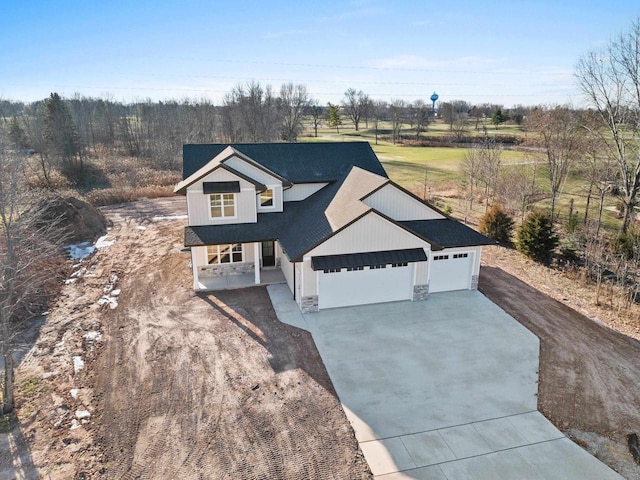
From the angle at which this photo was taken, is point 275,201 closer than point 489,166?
Yes

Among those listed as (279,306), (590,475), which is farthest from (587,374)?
(279,306)

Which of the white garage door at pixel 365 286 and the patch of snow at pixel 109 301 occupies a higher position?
the white garage door at pixel 365 286

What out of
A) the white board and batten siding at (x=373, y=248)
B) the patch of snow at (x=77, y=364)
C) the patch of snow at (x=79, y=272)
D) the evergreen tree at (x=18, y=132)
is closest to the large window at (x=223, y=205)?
the white board and batten siding at (x=373, y=248)

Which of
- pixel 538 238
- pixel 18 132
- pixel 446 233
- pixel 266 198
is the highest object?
pixel 18 132

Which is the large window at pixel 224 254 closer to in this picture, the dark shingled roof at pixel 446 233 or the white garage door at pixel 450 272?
the dark shingled roof at pixel 446 233

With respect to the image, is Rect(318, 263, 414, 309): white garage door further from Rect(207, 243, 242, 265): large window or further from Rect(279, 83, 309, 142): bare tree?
Rect(279, 83, 309, 142): bare tree

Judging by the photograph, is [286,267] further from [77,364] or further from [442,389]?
[442,389]

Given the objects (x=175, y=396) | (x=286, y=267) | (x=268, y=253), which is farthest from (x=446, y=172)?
(x=175, y=396)

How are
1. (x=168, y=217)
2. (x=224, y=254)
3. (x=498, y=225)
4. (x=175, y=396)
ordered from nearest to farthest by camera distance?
(x=175, y=396) → (x=224, y=254) → (x=498, y=225) → (x=168, y=217)
